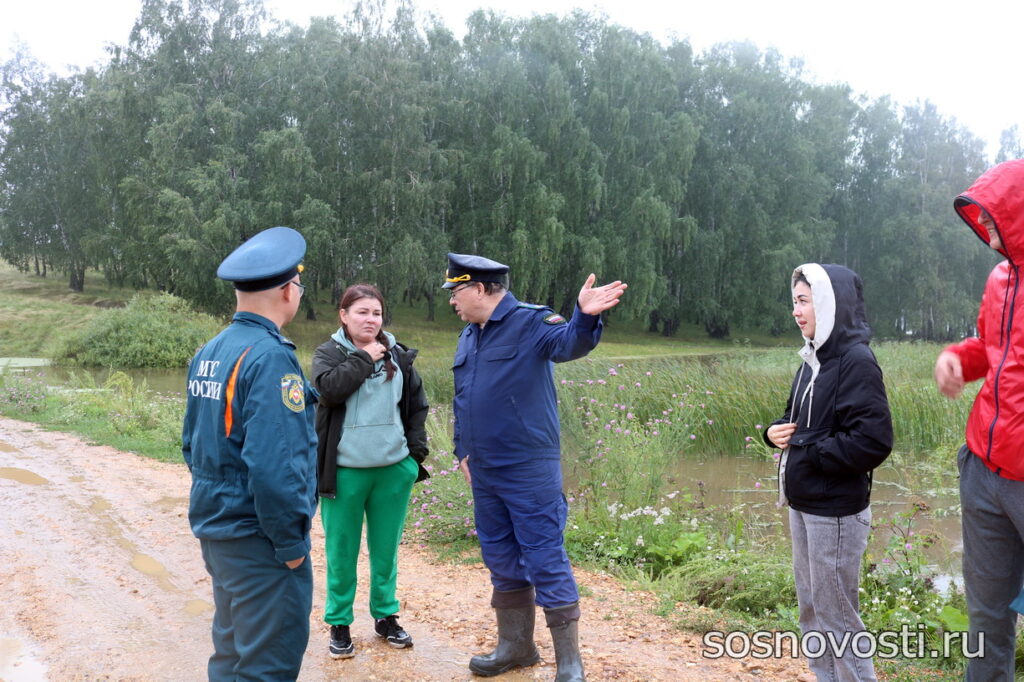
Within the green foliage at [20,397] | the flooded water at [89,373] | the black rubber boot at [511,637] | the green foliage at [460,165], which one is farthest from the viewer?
the green foliage at [460,165]

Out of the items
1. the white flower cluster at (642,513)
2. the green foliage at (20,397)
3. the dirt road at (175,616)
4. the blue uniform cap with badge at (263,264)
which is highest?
the blue uniform cap with badge at (263,264)

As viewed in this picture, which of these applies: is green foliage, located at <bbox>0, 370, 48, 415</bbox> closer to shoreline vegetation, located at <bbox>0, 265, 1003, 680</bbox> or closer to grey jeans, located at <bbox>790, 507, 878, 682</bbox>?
shoreline vegetation, located at <bbox>0, 265, 1003, 680</bbox>

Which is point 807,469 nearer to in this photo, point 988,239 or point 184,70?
point 988,239

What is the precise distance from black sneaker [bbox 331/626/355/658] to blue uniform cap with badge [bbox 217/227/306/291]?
2.09 m

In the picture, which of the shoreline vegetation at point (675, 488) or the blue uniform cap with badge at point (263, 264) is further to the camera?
the shoreline vegetation at point (675, 488)

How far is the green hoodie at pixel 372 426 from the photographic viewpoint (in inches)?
162

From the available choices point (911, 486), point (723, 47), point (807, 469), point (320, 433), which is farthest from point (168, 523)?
point (723, 47)

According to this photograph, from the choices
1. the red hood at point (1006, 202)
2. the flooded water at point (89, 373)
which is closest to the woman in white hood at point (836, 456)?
the red hood at point (1006, 202)

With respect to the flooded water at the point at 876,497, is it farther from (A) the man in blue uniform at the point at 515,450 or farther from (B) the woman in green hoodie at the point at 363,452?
(B) the woman in green hoodie at the point at 363,452

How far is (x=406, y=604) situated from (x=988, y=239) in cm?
369

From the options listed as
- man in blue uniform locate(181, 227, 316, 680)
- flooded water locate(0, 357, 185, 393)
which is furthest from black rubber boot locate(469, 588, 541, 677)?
flooded water locate(0, 357, 185, 393)

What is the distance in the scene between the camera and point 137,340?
85.8ft

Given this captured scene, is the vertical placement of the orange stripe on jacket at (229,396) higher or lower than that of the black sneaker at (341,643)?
higher

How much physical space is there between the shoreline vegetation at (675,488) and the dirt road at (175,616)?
0.39 m
